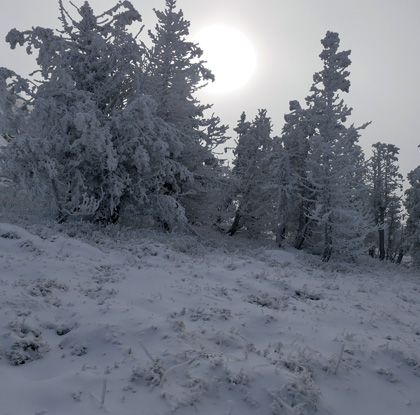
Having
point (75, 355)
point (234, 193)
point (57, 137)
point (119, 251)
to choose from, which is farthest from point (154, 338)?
point (234, 193)

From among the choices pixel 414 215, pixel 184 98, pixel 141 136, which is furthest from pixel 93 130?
pixel 414 215

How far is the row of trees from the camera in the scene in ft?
44.9

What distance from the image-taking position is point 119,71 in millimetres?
16094

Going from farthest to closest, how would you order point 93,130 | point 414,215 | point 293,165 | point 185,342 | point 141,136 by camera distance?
point 414,215, point 293,165, point 141,136, point 93,130, point 185,342

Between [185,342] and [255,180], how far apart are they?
65.5ft

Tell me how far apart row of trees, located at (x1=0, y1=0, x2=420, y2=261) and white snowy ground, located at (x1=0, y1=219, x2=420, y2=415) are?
4973 mm

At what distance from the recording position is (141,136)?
15305 millimetres

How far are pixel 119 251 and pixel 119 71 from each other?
916cm

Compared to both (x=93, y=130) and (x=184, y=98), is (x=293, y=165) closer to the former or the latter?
(x=184, y=98)

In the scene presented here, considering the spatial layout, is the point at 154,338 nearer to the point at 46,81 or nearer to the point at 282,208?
the point at 46,81

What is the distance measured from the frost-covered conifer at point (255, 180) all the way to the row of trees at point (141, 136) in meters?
0.36

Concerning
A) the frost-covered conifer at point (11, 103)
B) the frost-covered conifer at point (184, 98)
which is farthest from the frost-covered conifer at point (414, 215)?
the frost-covered conifer at point (11, 103)

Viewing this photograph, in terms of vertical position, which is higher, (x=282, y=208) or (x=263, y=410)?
(x=282, y=208)

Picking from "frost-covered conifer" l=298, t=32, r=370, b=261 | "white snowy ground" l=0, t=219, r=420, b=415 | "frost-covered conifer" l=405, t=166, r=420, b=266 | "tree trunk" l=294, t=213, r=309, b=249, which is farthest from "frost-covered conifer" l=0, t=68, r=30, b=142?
"frost-covered conifer" l=405, t=166, r=420, b=266
